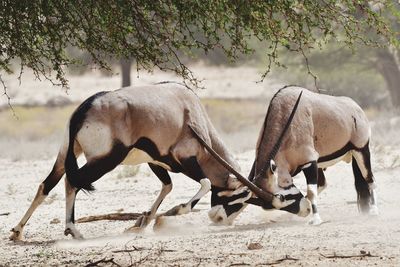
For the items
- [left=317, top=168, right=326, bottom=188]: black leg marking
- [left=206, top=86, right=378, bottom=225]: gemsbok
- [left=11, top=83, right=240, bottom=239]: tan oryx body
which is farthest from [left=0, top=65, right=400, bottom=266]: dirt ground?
[left=11, top=83, right=240, bottom=239]: tan oryx body

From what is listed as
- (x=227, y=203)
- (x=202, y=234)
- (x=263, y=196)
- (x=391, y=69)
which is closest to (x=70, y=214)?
(x=202, y=234)

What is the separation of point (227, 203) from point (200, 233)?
112 centimetres

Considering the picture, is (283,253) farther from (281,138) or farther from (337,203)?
(337,203)

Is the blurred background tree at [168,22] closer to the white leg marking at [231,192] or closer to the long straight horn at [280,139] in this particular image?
the long straight horn at [280,139]

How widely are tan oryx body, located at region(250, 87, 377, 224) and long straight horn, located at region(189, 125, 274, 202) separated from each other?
12 centimetres

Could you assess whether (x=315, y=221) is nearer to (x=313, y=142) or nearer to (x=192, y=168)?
(x=313, y=142)

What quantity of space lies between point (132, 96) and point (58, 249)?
222 centimetres

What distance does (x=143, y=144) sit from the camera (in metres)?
11.6

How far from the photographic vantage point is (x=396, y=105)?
3938 cm

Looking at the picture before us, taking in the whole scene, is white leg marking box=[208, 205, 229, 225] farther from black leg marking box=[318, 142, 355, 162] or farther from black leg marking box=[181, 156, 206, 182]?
black leg marking box=[318, 142, 355, 162]

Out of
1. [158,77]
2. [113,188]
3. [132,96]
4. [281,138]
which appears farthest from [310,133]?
[158,77]

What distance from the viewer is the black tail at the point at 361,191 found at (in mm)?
13227

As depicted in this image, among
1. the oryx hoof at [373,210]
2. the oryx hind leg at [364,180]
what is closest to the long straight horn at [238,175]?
the oryx hoof at [373,210]

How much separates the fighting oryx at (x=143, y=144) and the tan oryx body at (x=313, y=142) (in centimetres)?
33
